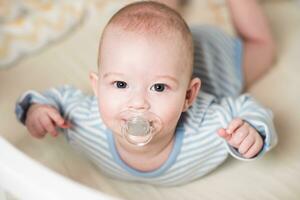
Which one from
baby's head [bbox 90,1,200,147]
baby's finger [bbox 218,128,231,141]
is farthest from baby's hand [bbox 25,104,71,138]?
baby's finger [bbox 218,128,231,141]

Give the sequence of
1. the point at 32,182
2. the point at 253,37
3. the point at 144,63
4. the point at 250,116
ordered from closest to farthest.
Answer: the point at 32,182 < the point at 144,63 < the point at 250,116 < the point at 253,37

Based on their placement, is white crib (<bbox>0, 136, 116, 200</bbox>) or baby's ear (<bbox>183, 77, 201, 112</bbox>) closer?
white crib (<bbox>0, 136, 116, 200</bbox>)

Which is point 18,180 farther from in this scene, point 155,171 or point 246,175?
point 246,175

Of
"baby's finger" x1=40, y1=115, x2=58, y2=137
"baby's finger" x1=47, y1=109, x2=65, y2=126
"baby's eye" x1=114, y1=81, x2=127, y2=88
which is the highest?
"baby's finger" x1=47, y1=109, x2=65, y2=126

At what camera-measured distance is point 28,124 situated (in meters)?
0.87

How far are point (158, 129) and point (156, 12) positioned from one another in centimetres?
15

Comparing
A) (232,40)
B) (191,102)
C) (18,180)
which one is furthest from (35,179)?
(232,40)

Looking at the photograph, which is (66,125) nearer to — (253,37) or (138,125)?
(138,125)

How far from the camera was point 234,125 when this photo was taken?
0.79m

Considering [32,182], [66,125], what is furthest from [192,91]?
[32,182]

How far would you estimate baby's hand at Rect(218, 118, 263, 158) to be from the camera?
2.61ft

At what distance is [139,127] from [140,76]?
62 millimetres

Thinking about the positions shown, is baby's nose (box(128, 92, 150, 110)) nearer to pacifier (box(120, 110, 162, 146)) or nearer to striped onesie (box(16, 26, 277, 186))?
pacifier (box(120, 110, 162, 146))

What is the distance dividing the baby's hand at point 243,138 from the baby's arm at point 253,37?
0.28 metres
